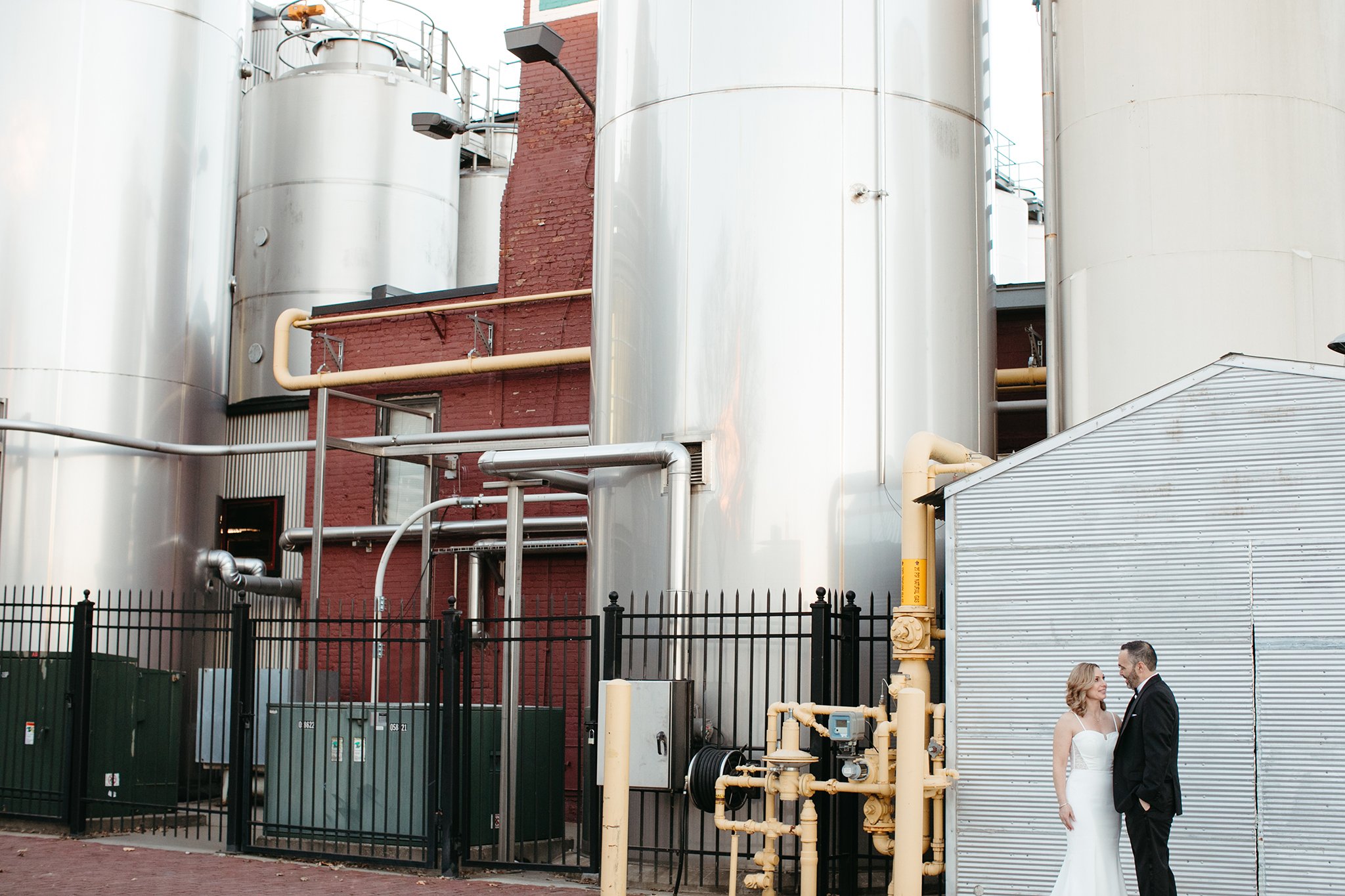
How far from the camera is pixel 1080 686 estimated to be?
8320 mm

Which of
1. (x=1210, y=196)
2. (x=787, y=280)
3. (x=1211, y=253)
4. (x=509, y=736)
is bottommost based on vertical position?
→ (x=509, y=736)

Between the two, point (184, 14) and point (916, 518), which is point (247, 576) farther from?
point (916, 518)

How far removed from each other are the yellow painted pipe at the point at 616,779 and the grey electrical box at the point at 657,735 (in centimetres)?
132

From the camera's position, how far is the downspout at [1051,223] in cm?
1347

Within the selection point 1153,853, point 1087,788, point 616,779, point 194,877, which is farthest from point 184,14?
point 1153,853

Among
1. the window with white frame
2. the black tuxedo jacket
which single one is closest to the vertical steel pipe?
the black tuxedo jacket

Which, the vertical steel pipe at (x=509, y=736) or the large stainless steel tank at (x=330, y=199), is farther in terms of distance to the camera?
the large stainless steel tank at (x=330, y=199)

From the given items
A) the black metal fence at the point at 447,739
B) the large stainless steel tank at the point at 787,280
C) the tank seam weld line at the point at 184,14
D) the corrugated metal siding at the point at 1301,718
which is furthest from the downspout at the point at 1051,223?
the tank seam weld line at the point at 184,14

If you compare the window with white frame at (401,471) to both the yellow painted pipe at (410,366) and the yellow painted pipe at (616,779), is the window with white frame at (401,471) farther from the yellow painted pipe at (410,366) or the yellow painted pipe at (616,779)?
the yellow painted pipe at (616,779)

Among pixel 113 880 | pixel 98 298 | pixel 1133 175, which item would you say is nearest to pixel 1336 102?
pixel 1133 175

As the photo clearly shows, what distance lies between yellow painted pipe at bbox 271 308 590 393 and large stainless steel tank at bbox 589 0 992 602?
3841 mm

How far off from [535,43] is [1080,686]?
36.0ft

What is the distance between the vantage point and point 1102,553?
32.0 ft

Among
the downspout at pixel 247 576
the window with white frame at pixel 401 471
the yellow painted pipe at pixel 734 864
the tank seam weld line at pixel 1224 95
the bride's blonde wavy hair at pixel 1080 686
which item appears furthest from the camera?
the downspout at pixel 247 576
